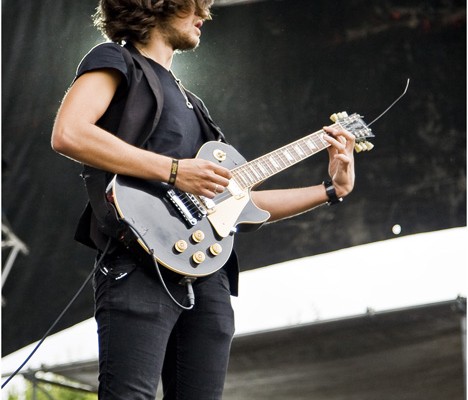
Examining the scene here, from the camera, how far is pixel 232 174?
221cm

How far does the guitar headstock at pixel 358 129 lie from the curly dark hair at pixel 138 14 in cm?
51

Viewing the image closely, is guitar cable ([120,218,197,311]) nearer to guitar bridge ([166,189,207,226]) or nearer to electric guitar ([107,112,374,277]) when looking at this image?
electric guitar ([107,112,374,277])

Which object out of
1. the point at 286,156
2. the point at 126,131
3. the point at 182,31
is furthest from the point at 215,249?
the point at 182,31

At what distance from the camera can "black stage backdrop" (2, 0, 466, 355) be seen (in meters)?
3.54

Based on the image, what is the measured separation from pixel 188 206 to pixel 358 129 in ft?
2.18

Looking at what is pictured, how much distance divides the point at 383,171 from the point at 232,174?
164 centimetres

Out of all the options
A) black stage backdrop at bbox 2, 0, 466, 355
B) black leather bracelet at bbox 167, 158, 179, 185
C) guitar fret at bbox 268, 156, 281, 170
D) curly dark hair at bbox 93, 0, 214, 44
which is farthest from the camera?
black stage backdrop at bbox 2, 0, 466, 355

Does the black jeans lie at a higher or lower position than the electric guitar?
lower

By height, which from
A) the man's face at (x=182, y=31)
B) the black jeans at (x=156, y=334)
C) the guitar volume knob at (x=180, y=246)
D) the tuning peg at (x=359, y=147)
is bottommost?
the black jeans at (x=156, y=334)

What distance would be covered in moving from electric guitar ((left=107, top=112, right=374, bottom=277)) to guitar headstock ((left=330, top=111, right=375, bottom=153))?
0.36 metres

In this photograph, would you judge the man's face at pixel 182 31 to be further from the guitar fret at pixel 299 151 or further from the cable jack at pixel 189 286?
the cable jack at pixel 189 286

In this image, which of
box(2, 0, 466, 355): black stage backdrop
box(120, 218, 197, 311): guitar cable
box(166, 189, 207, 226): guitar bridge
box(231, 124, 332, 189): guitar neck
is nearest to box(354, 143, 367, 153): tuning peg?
box(231, 124, 332, 189): guitar neck

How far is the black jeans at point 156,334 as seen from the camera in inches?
73.6

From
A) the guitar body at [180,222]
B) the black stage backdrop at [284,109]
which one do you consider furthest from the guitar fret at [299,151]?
the black stage backdrop at [284,109]
